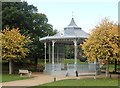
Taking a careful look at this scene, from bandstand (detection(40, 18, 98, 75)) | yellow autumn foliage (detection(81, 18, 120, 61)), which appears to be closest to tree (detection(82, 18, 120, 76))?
yellow autumn foliage (detection(81, 18, 120, 61))

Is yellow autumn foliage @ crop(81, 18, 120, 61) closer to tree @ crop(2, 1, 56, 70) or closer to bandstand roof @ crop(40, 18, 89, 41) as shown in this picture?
bandstand roof @ crop(40, 18, 89, 41)

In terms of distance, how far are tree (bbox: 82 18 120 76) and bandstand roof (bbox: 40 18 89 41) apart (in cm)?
554

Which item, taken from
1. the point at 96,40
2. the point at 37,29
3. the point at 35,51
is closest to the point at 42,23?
the point at 37,29

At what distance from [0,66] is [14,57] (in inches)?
361

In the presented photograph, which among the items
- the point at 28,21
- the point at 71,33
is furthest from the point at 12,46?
the point at 28,21

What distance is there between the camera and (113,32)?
27.4m

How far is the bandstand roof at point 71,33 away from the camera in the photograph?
3395 centimetres

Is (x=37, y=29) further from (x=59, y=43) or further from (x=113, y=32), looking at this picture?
(x=113, y=32)

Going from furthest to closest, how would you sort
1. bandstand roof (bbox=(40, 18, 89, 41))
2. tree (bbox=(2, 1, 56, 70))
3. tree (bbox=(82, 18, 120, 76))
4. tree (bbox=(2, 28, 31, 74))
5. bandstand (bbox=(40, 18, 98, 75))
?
tree (bbox=(2, 1, 56, 70)) → bandstand roof (bbox=(40, 18, 89, 41)) → bandstand (bbox=(40, 18, 98, 75)) → tree (bbox=(2, 28, 31, 74)) → tree (bbox=(82, 18, 120, 76))

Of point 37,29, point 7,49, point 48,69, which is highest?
point 37,29

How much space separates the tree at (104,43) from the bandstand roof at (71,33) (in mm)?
5542

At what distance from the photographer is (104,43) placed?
27641mm

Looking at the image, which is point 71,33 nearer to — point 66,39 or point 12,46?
point 66,39

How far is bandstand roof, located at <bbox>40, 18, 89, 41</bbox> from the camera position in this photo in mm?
33953
